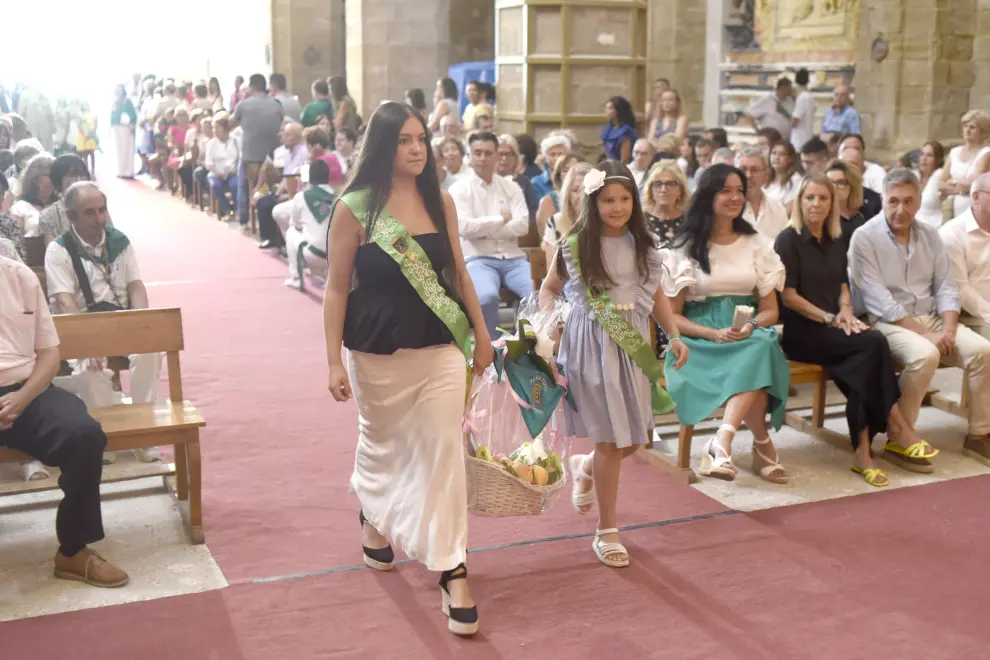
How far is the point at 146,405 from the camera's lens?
5.00 m

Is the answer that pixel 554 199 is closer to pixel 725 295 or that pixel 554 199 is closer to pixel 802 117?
pixel 725 295

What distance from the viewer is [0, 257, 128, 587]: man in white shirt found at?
4.34 m

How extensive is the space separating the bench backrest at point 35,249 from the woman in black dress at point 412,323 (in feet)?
11.2

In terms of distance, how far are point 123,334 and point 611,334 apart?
1.96 m

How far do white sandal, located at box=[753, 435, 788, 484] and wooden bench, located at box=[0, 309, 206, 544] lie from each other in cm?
251

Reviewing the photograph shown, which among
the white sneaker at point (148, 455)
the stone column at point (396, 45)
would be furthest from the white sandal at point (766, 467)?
the stone column at point (396, 45)

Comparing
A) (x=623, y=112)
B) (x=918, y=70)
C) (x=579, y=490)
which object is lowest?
(x=579, y=490)

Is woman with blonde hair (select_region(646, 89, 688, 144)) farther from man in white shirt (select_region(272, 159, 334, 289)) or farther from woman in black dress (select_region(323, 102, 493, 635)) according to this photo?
woman in black dress (select_region(323, 102, 493, 635))

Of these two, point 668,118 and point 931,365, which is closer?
point 931,365

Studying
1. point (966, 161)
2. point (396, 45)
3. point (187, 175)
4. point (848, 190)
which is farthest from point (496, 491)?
point (187, 175)

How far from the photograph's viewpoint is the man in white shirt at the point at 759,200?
7.07m

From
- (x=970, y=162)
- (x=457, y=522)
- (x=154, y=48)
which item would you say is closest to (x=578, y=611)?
(x=457, y=522)

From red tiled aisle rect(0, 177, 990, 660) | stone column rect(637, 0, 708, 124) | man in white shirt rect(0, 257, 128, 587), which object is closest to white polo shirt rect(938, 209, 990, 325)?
red tiled aisle rect(0, 177, 990, 660)

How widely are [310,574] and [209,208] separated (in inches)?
505
